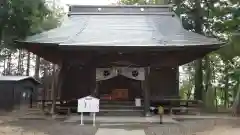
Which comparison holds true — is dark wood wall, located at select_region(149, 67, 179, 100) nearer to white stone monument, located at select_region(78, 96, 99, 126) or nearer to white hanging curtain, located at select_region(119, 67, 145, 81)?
white hanging curtain, located at select_region(119, 67, 145, 81)

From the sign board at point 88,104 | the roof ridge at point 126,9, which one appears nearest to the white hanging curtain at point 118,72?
the sign board at point 88,104

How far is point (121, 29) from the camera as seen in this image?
1518 cm

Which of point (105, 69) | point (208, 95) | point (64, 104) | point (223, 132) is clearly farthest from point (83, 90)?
point (208, 95)

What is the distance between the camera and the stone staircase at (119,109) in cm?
1381

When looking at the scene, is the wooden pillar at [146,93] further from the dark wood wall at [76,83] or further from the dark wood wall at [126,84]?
the dark wood wall at [76,83]

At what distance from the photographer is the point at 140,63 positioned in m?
13.5

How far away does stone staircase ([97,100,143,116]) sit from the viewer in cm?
1381

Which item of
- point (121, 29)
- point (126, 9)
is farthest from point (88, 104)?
point (126, 9)

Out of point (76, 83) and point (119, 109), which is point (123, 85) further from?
point (76, 83)

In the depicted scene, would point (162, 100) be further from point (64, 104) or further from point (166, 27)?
point (64, 104)

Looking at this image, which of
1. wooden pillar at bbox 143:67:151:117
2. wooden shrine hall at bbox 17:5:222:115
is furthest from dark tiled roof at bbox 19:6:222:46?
wooden pillar at bbox 143:67:151:117

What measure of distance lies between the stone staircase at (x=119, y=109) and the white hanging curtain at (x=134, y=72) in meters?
1.50

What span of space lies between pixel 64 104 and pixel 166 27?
6409 mm

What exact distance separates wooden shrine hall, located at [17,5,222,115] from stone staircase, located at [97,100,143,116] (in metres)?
0.32
